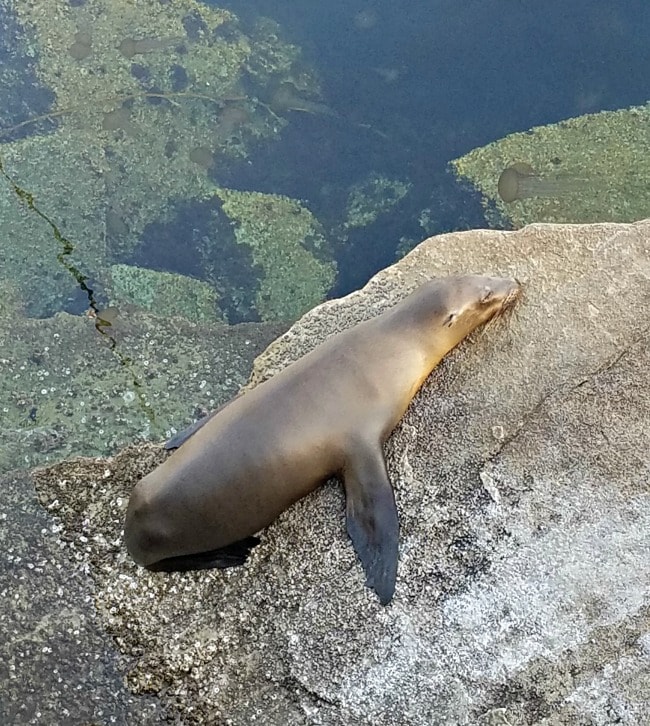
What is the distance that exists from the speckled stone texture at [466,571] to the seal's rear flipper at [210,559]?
0.12 feet

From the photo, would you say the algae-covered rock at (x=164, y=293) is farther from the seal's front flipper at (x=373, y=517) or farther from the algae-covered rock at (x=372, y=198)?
the seal's front flipper at (x=373, y=517)

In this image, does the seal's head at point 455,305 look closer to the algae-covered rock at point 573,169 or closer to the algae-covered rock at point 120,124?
the algae-covered rock at point 573,169

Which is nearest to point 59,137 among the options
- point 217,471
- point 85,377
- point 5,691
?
point 85,377

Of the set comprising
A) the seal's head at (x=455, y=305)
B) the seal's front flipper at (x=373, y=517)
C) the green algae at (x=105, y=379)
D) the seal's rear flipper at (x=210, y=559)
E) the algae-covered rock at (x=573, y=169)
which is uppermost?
the seal's head at (x=455, y=305)

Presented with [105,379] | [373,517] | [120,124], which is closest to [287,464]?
[373,517]

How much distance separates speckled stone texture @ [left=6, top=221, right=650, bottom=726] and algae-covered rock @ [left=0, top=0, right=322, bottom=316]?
1526mm

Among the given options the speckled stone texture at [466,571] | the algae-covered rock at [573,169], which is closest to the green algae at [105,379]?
the speckled stone texture at [466,571]

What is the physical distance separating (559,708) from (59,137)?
3767 millimetres

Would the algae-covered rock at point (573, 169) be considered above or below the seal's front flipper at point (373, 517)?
above

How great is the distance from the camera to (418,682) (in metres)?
3.01

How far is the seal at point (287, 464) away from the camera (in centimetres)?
325

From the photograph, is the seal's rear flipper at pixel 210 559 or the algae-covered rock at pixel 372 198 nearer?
the seal's rear flipper at pixel 210 559

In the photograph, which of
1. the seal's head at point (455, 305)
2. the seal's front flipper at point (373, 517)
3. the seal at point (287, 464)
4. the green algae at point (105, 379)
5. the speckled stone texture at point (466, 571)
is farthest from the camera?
the green algae at point (105, 379)

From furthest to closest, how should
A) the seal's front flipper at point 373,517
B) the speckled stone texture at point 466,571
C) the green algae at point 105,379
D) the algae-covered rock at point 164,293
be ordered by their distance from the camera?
the algae-covered rock at point 164,293, the green algae at point 105,379, the seal's front flipper at point 373,517, the speckled stone texture at point 466,571
